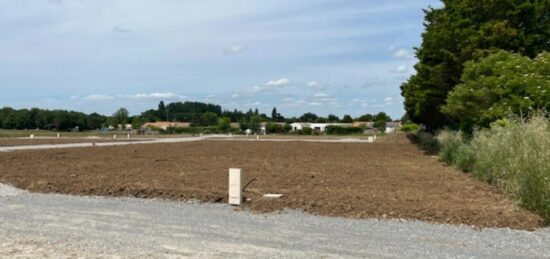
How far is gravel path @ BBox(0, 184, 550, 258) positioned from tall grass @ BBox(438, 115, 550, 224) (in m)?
1.89

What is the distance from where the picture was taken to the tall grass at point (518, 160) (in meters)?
10.9

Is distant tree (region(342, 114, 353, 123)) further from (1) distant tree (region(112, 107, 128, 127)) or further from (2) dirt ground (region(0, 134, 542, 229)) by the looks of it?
(2) dirt ground (region(0, 134, 542, 229))

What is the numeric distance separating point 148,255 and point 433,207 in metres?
5.93

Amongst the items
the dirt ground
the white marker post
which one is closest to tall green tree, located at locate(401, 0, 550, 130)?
the dirt ground

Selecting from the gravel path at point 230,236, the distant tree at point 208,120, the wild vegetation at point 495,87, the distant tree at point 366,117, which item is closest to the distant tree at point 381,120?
the distant tree at point 366,117

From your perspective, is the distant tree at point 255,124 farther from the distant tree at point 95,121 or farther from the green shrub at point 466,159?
the green shrub at point 466,159

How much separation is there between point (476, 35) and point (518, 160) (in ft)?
53.1

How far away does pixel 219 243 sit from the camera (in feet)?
26.9

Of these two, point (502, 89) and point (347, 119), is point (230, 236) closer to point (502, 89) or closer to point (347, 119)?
point (502, 89)

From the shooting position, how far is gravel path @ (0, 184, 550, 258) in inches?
301

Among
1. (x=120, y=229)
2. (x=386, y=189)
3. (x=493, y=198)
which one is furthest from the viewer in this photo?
(x=386, y=189)

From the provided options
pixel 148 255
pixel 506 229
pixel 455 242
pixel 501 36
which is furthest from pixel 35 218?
pixel 501 36

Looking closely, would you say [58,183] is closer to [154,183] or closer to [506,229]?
[154,183]

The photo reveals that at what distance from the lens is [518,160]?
40.9 feet
